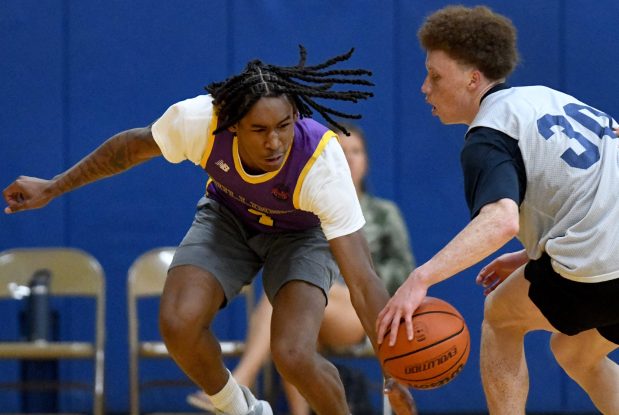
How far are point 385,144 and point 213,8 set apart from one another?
4.47ft

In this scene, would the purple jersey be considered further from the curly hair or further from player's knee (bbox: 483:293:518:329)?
player's knee (bbox: 483:293:518:329)

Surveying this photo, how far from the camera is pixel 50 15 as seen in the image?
6.71 meters

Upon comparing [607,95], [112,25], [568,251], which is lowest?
[568,251]

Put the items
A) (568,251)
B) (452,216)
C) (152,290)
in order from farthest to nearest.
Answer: (452,216) < (152,290) < (568,251)

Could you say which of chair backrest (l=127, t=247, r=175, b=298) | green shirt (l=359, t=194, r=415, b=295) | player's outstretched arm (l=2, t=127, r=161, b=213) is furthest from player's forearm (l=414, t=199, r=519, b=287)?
chair backrest (l=127, t=247, r=175, b=298)

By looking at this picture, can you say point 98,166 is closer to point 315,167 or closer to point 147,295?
point 315,167

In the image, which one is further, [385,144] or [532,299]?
[385,144]

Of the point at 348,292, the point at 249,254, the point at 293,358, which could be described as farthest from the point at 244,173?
the point at 348,292

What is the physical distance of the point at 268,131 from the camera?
12.7 feet

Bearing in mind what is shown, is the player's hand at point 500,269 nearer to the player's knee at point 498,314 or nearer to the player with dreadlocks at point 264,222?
the player's knee at point 498,314

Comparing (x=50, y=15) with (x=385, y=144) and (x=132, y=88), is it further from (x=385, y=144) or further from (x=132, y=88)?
(x=385, y=144)

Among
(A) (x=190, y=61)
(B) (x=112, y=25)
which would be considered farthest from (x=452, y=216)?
(B) (x=112, y=25)

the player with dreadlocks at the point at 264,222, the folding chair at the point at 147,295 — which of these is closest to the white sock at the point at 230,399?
the player with dreadlocks at the point at 264,222

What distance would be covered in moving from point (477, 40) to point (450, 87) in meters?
0.20
